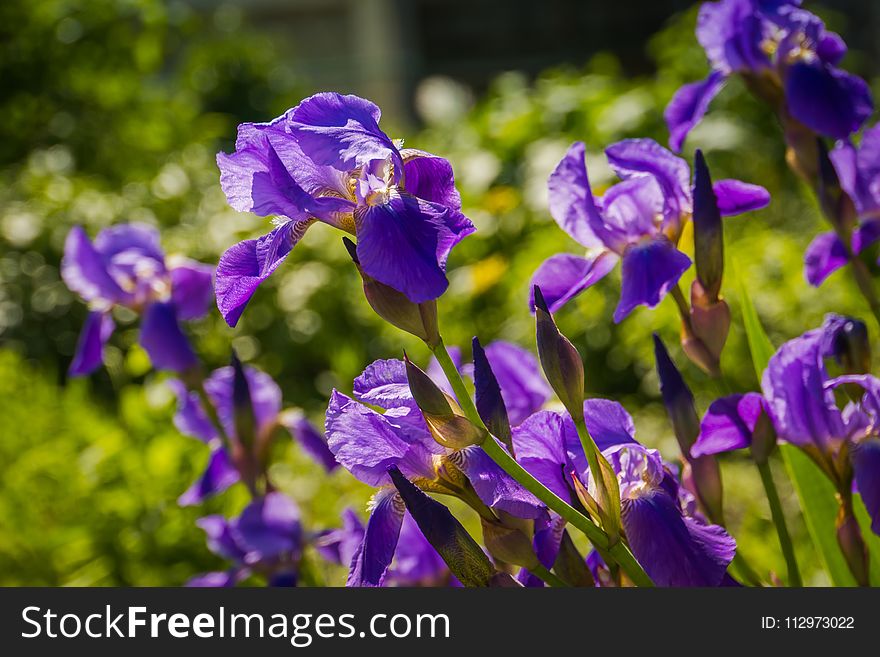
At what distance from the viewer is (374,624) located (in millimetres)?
590

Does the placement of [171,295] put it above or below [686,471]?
above

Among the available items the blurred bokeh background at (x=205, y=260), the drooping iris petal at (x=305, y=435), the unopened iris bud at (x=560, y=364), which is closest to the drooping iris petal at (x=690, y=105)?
the unopened iris bud at (x=560, y=364)

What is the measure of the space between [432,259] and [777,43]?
1.86ft

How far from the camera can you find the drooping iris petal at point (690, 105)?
96 cm

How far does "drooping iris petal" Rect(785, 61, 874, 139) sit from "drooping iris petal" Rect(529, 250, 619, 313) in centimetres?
23

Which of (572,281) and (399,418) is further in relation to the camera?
(572,281)

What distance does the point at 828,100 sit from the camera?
900mm

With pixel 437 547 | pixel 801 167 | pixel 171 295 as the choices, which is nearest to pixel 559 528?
pixel 437 547

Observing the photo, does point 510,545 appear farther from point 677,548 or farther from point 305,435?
point 305,435

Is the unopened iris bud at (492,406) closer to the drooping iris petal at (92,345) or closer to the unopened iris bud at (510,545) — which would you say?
the unopened iris bud at (510,545)

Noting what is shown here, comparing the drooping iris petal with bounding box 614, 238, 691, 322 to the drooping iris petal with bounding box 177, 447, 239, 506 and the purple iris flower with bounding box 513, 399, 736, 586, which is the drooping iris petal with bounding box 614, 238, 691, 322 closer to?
the purple iris flower with bounding box 513, 399, 736, 586

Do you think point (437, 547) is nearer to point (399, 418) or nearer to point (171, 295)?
point (399, 418)

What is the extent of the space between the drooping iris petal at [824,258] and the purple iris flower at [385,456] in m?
0.48

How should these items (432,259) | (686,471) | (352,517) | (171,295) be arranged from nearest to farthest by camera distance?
(432,259) → (686,471) → (352,517) → (171,295)
